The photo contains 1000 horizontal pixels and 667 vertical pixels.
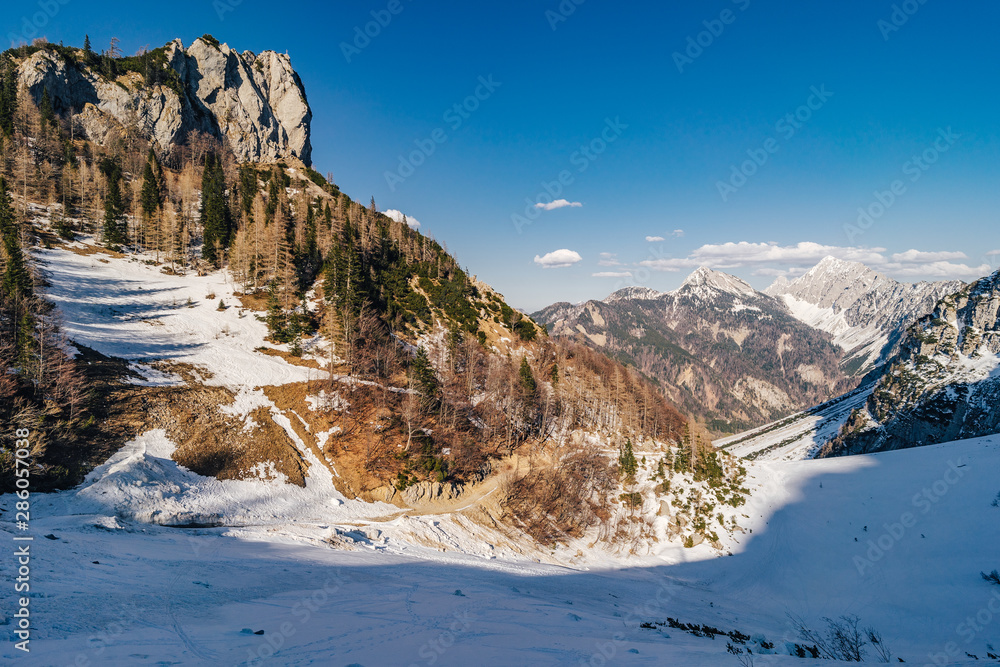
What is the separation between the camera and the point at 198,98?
12006 centimetres

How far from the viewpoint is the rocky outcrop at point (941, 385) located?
7881cm

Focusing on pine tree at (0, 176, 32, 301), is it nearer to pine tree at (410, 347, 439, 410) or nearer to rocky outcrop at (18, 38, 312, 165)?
pine tree at (410, 347, 439, 410)

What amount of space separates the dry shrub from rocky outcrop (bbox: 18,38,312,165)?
140129 millimetres

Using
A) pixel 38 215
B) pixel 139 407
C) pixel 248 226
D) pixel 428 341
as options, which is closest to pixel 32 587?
pixel 139 407

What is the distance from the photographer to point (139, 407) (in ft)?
104

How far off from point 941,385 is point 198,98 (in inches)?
8770

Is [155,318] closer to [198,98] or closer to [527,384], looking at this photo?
[527,384]

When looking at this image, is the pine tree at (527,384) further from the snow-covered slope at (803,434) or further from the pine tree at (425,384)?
the snow-covered slope at (803,434)

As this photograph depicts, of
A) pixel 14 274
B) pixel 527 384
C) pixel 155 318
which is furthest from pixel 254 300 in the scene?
pixel 527 384

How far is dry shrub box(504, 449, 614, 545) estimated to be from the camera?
1357 inches

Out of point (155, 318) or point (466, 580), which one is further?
point (155, 318)

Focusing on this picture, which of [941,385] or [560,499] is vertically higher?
[941,385]

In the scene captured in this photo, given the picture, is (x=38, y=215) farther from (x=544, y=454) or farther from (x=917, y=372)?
(x=917, y=372)

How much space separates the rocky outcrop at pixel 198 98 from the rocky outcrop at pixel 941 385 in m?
195
